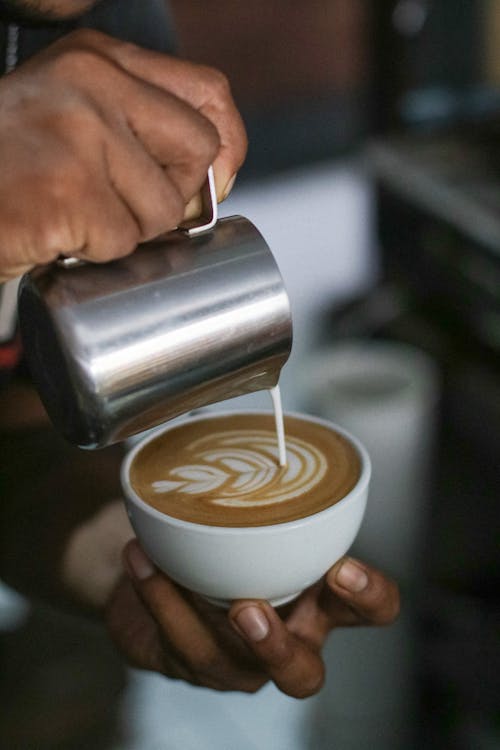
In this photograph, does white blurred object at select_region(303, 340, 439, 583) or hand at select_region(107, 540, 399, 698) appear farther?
white blurred object at select_region(303, 340, 439, 583)

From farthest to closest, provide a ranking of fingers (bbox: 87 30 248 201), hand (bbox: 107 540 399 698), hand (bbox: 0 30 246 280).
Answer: hand (bbox: 107 540 399 698) → fingers (bbox: 87 30 248 201) → hand (bbox: 0 30 246 280)

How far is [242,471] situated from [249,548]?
14cm

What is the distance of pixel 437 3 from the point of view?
2.14m

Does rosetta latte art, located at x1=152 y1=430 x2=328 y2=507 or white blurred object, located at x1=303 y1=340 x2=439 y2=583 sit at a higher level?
rosetta latte art, located at x1=152 y1=430 x2=328 y2=507

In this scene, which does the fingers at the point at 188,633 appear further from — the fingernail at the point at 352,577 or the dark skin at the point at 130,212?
the fingernail at the point at 352,577

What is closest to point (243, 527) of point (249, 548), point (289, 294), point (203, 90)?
point (249, 548)

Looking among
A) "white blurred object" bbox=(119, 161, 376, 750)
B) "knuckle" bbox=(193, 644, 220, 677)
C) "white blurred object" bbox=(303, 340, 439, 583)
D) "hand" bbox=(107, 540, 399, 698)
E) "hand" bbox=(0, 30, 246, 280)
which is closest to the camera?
"hand" bbox=(0, 30, 246, 280)

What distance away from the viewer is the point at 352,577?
835mm

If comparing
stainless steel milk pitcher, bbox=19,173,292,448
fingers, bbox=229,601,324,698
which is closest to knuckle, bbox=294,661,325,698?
fingers, bbox=229,601,324,698

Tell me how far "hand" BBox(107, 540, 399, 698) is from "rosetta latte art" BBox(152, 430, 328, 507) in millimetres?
93

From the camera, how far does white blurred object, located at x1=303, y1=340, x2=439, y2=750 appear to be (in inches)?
51.7

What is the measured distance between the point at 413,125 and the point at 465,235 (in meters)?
0.55

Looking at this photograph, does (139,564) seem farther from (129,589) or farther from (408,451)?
(408,451)

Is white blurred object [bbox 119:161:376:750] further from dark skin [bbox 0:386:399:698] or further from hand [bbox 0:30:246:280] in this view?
hand [bbox 0:30:246:280]
